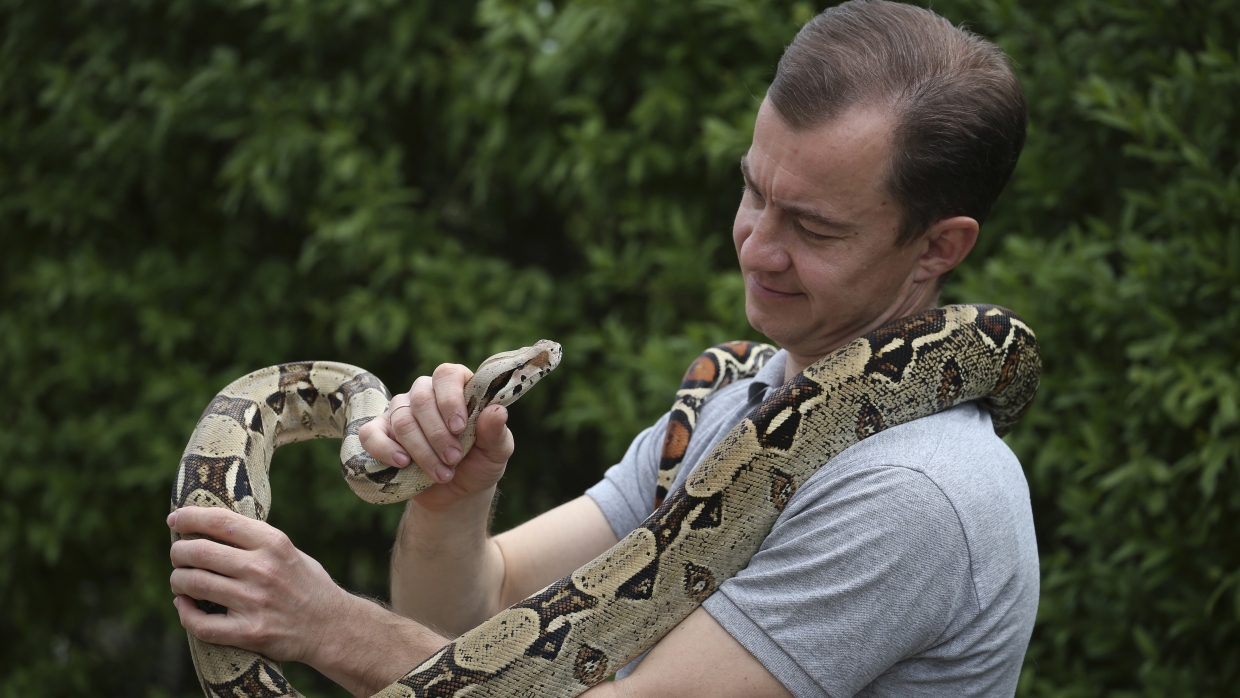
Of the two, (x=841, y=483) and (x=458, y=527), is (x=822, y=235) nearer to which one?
(x=841, y=483)

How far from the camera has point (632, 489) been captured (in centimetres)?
276

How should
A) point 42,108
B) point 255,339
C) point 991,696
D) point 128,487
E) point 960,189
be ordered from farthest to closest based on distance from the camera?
point 42,108
point 128,487
point 255,339
point 960,189
point 991,696

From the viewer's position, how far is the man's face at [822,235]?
203 cm

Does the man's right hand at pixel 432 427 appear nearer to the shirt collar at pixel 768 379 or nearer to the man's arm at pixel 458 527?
the man's arm at pixel 458 527

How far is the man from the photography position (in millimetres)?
1812

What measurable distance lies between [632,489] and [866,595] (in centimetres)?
105

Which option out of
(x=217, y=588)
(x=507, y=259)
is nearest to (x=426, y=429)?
(x=217, y=588)

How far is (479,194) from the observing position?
4.70 m

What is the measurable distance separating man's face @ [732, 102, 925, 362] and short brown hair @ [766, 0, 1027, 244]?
0.04 metres

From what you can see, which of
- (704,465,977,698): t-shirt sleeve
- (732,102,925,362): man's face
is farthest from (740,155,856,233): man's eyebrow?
(704,465,977,698): t-shirt sleeve

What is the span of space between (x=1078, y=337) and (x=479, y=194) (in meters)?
2.72

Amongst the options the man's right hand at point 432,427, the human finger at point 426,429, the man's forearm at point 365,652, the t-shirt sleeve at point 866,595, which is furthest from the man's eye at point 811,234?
the man's forearm at point 365,652

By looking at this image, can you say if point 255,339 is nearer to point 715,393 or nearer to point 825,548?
point 715,393

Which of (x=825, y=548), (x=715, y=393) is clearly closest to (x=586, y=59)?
(x=715, y=393)
